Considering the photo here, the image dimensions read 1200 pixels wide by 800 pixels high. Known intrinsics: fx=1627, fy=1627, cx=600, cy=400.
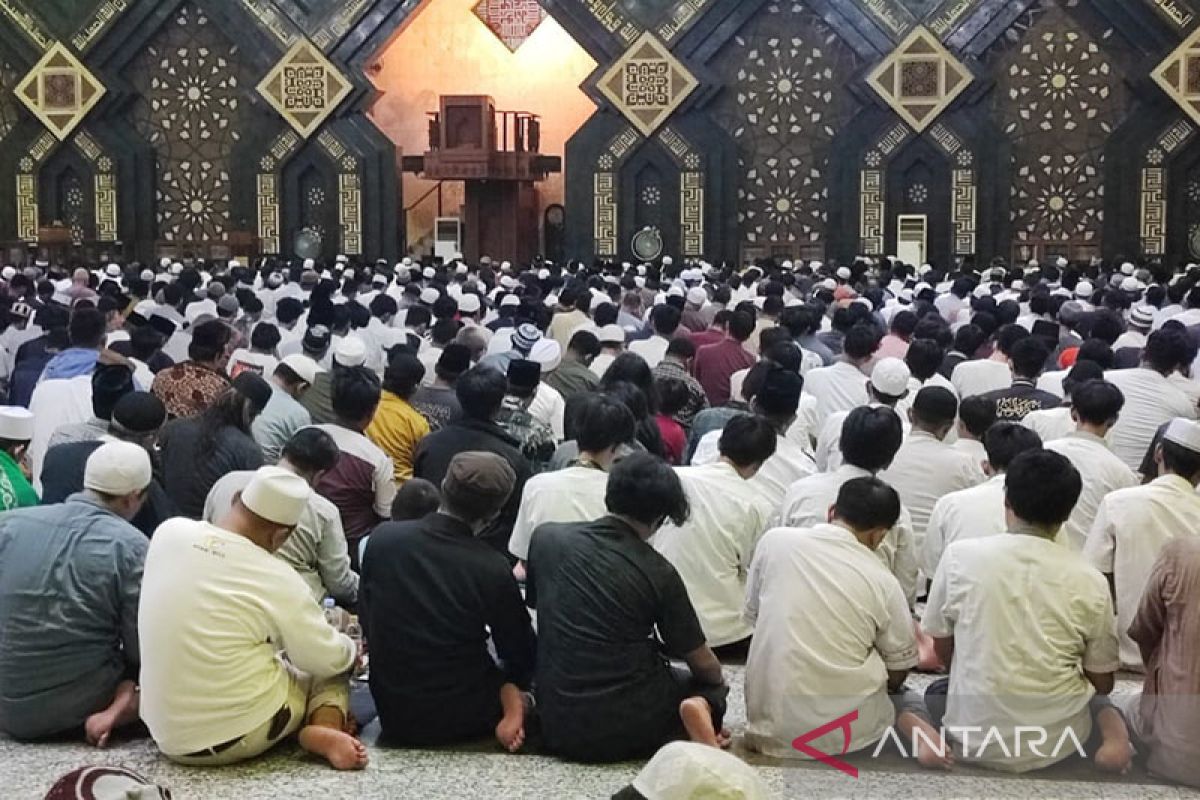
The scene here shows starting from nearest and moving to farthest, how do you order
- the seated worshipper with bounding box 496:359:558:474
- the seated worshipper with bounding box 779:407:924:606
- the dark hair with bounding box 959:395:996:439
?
the seated worshipper with bounding box 779:407:924:606, the dark hair with bounding box 959:395:996:439, the seated worshipper with bounding box 496:359:558:474

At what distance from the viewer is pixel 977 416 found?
6156 mm

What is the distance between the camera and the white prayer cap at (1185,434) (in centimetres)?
473

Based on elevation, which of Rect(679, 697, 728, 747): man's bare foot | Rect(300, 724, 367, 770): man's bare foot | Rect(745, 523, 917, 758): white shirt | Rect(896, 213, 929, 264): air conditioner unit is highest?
Rect(896, 213, 929, 264): air conditioner unit

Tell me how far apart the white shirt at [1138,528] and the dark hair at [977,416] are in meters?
1.31

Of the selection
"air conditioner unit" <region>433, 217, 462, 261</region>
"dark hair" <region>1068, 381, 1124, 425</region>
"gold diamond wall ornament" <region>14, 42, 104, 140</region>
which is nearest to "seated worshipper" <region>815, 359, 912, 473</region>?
"dark hair" <region>1068, 381, 1124, 425</region>

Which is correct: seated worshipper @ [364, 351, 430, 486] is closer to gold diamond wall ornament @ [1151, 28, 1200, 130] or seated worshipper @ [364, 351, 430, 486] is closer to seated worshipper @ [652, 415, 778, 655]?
seated worshipper @ [652, 415, 778, 655]

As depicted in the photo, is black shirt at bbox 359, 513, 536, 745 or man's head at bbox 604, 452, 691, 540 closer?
man's head at bbox 604, 452, 691, 540

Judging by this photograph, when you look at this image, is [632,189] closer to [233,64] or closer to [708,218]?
[708,218]

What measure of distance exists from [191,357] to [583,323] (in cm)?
330

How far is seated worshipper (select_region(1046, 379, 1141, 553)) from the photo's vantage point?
5.65m

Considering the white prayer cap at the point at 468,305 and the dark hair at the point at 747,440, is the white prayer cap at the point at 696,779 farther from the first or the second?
the white prayer cap at the point at 468,305

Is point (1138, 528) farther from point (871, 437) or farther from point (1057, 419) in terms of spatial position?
point (1057, 419)

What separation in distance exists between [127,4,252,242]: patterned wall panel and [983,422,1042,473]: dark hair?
15.5 m

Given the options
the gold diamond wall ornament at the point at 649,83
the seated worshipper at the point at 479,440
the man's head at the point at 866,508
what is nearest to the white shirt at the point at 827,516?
the man's head at the point at 866,508
